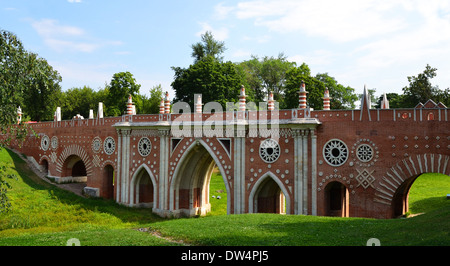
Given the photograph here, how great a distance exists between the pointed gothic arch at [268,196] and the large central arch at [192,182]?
3.65 meters

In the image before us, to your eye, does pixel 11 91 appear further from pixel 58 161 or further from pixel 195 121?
pixel 58 161

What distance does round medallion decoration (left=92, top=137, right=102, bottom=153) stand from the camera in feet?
95.2

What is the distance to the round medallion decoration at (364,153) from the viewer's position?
59.5ft

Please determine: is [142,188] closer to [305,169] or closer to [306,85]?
[305,169]

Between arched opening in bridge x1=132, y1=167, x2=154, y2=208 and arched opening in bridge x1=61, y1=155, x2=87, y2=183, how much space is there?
827cm

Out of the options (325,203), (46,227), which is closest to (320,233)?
(325,203)

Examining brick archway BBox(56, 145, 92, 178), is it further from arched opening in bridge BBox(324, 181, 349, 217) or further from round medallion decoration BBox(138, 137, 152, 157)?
arched opening in bridge BBox(324, 181, 349, 217)

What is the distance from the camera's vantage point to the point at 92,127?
29.7 meters

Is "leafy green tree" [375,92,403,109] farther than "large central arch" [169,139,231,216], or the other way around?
"leafy green tree" [375,92,403,109]

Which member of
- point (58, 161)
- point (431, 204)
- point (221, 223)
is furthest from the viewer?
point (58, 161)

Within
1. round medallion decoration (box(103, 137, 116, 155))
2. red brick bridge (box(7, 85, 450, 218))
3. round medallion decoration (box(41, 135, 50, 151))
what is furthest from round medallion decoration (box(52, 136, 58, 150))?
round medallion decoration (box(103, 137, 116, 155))

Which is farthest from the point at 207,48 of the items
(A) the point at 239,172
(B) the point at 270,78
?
(A) the point at 239,172

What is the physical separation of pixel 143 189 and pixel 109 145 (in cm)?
417
